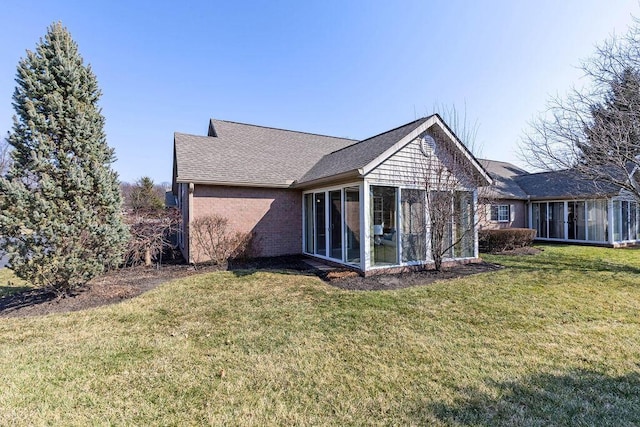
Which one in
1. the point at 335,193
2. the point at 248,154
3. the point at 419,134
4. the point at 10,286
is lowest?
the point at 10,286

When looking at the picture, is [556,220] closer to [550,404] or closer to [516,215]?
[516,215]

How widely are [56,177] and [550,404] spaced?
9.05 meters

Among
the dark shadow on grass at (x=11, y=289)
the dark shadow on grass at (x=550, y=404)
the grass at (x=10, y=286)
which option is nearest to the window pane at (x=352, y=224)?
the dark shadow on grass at (x=550, y=404)

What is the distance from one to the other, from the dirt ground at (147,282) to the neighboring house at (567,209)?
7.31 m

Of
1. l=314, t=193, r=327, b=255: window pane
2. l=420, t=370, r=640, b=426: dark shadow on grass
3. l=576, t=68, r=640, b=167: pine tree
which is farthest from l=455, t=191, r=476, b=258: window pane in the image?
l=420, t=370, r=640, b=426: dark shadow on grass

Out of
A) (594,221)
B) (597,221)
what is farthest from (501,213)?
(597,221)

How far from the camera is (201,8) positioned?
10781mm

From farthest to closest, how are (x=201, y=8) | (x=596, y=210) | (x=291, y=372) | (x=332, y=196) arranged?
(x=596, y=210) → (x=201, y=8) → (x=332, y=196) → (x=291, y=372)

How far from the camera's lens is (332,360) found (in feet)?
12.9

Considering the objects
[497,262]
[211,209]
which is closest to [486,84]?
[497,262]

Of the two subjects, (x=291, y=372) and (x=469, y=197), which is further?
(x=469, y=197)

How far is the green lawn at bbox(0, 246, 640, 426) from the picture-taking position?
2.93 m

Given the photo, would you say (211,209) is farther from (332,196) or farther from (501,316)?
(501,316)

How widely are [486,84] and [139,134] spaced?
16876mm
